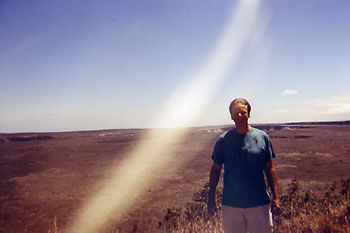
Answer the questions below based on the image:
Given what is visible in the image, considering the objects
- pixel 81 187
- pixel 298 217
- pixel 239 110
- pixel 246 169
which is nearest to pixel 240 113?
pixel 239 110

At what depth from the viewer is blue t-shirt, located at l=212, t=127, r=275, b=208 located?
2361mm

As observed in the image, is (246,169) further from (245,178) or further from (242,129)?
(242,129)

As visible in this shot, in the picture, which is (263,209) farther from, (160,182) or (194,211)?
(160,182)

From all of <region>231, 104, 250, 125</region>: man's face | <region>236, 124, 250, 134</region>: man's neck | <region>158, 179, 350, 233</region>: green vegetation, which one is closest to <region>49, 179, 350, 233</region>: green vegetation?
<region>158, 179, 350, 233</region>: green vegetation

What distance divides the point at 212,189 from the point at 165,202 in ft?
20.4

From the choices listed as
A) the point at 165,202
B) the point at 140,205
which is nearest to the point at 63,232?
the point at 140,205

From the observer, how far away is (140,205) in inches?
319

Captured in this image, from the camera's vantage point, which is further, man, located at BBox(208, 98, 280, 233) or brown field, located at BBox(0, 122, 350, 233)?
brown field, located at BBox(0, 122, 350, 233)

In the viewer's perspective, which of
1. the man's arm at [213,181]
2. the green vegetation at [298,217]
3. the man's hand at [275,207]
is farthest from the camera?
the green vegetation at [298,217]

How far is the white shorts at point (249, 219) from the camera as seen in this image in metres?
2.33

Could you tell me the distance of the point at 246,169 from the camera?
2395mm

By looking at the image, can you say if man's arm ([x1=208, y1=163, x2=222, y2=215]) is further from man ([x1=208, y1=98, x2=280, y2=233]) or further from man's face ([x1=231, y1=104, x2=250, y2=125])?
man's face ([x1=231, y1=104, x2=250, y2=125])

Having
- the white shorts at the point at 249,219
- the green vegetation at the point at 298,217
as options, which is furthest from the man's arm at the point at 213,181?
the green vegetation at the point at 298,217

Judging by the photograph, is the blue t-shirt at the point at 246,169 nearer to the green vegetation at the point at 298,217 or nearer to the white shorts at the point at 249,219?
the white shorts at the point at 249,219
